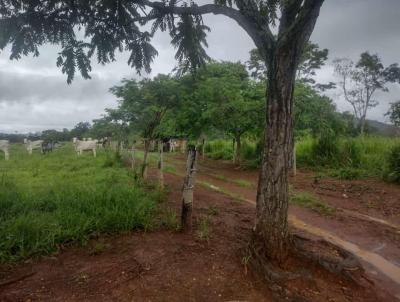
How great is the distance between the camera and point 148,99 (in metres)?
6.98

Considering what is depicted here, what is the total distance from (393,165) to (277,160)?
7.67 meters

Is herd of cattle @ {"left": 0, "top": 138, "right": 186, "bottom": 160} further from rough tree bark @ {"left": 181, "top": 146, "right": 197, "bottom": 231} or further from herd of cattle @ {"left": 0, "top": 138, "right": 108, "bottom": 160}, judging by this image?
rough tree bark @ {"left": 181, "top": 146, "right": 197, "bottom": 231}

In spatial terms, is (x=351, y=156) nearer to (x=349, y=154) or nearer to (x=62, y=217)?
(x=349, y=154)

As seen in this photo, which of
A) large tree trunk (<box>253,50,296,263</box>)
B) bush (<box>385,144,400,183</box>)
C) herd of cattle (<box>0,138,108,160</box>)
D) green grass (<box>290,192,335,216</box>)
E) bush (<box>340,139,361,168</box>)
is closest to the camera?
large tree trunk (<box>253,50,296,263</box>)

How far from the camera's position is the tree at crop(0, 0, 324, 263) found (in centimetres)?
351

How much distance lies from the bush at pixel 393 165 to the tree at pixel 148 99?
6.70 meters

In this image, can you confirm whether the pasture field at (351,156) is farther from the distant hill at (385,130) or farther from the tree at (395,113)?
the tree at (395,113)

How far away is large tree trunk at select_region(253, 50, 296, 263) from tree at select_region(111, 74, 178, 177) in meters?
3.53

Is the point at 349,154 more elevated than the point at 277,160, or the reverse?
the point at 277,160

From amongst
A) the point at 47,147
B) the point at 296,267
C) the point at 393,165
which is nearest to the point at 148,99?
the point at 296,267

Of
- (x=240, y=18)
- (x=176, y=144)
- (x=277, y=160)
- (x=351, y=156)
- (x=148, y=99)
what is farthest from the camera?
(x=176, y=144)

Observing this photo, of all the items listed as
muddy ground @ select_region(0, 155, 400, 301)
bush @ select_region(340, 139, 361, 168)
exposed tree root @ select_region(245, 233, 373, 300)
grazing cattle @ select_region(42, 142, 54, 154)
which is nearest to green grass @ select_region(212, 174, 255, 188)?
bush @ select_region(340, 139, 361, 168)

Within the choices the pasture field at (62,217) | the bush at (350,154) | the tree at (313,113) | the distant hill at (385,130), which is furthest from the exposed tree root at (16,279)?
the distant hill at (385,130)

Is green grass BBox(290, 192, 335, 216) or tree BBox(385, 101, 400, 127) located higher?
tree BBox(385, 101, 400, 127)
